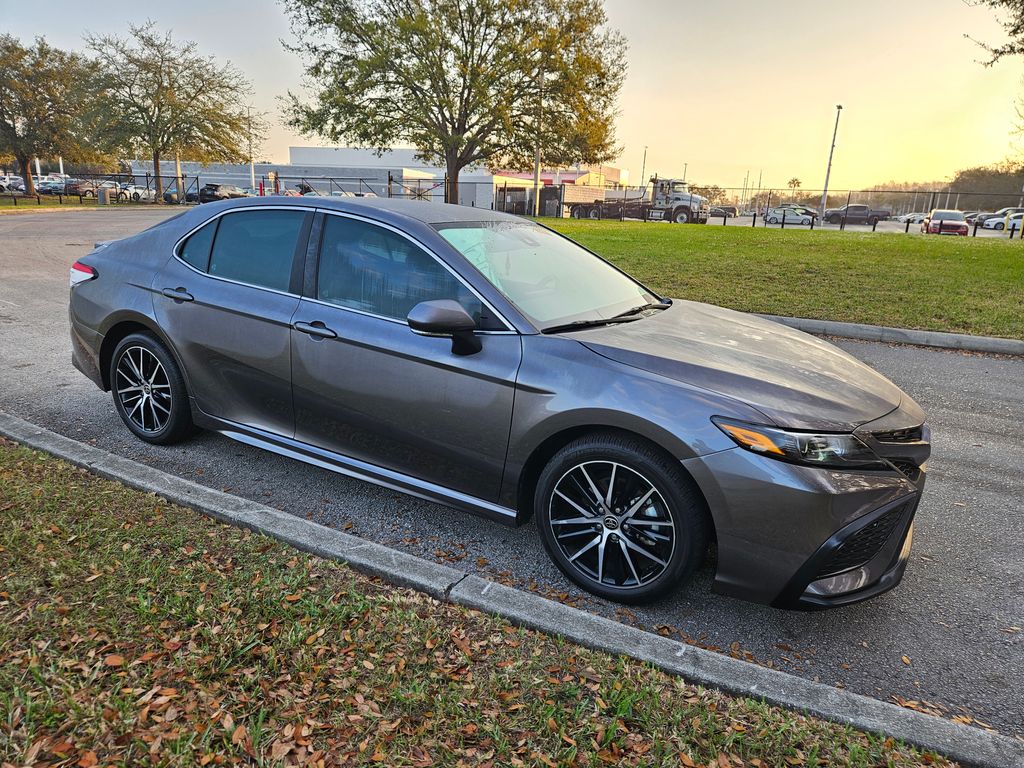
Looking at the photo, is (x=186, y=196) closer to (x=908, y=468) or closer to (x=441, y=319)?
(x=441, y=319)

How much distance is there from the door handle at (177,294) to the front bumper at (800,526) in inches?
122

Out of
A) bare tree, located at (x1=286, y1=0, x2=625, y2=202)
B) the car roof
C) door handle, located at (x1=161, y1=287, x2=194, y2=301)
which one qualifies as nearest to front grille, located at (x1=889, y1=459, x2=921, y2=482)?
the car roof

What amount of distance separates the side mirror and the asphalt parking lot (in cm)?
113

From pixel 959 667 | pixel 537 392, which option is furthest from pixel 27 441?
pixel 959 667

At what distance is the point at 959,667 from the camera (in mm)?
2693

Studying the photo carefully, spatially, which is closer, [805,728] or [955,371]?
[805,728]

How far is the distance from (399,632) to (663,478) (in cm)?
119

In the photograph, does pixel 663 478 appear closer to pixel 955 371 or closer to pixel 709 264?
pixel 955 371

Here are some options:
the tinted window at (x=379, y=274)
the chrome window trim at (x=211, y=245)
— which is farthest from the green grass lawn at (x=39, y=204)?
the tinted window at (x=379, y=274)

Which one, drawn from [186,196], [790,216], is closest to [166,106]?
[186,196]

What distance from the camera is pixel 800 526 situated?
2566mm

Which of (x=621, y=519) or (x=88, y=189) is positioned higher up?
(x=88, y=189)

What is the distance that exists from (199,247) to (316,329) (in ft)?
4.23

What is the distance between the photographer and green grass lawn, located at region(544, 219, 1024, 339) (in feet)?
30.1
